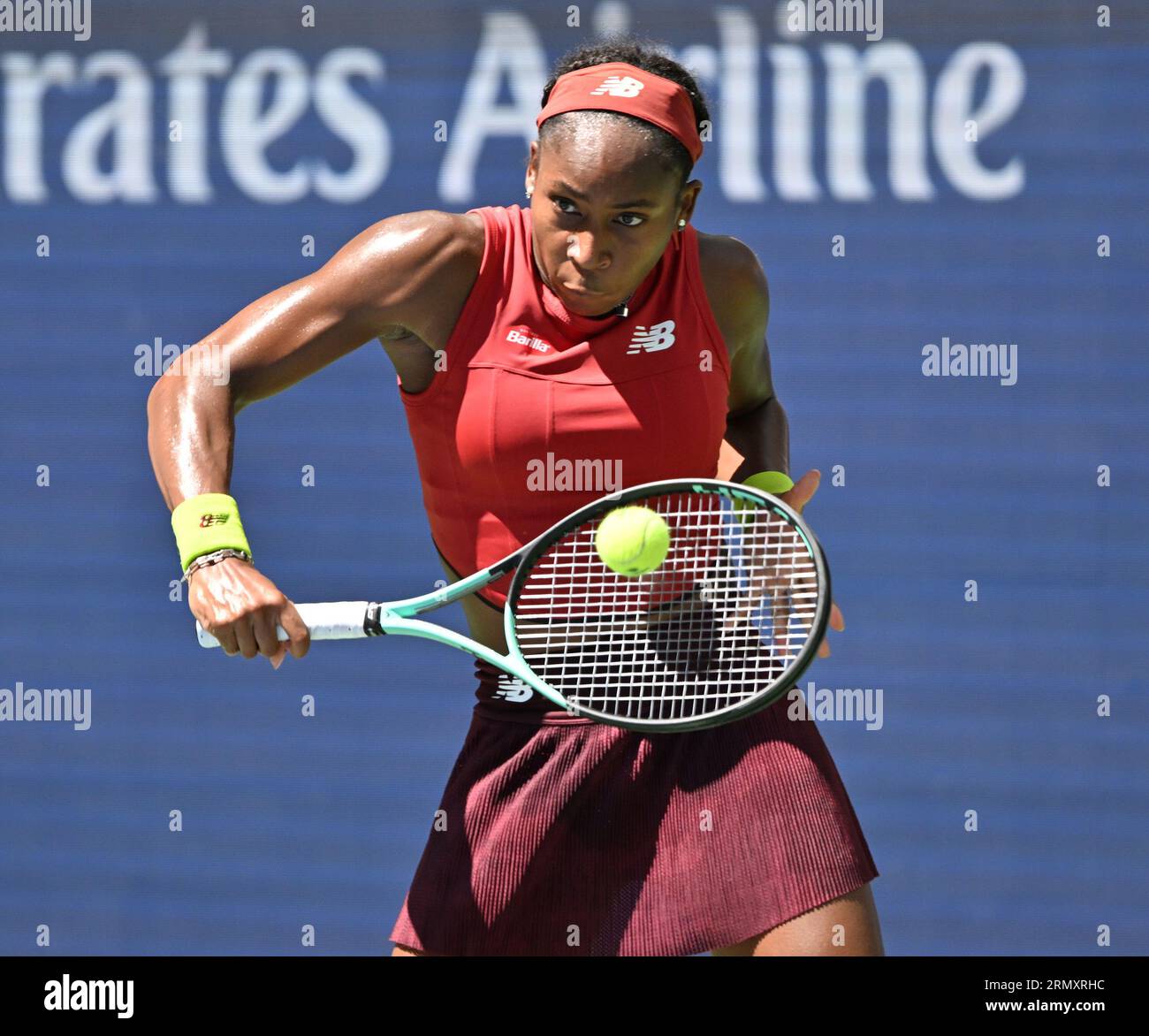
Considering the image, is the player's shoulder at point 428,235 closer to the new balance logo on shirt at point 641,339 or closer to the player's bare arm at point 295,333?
the player's bare arm at point 295,333

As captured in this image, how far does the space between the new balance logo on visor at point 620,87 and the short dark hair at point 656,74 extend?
0.05 meters

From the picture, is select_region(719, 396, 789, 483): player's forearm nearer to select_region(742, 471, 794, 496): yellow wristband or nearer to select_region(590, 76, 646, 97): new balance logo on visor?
select_region(742, 471, 794, 496): yellow wristband

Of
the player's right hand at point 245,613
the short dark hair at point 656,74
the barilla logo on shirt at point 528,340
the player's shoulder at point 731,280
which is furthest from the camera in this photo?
the player's shoulder at point 731,280

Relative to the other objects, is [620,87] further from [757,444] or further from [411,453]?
[411,453]

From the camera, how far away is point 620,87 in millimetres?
2332

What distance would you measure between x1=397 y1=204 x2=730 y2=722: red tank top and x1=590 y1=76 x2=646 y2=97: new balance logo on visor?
24cm

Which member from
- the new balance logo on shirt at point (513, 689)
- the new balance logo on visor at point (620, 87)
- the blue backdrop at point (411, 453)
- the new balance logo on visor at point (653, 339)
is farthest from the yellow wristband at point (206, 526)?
the blue backdrop at point (411, 453)

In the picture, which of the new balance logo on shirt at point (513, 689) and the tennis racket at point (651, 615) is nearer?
the tennis racket at point (651, 615)

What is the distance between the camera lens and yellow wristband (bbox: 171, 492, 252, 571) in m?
2.09

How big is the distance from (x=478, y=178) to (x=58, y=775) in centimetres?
187

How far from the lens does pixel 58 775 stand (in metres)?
4.20

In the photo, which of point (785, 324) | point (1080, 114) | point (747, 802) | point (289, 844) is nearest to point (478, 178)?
point (785, 324)

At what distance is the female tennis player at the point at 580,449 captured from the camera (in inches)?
90.4

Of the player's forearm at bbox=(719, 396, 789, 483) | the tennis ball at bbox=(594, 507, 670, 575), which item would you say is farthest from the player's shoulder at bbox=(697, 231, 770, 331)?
the tennis ball at bbox=(594, 507, 670, 575)
